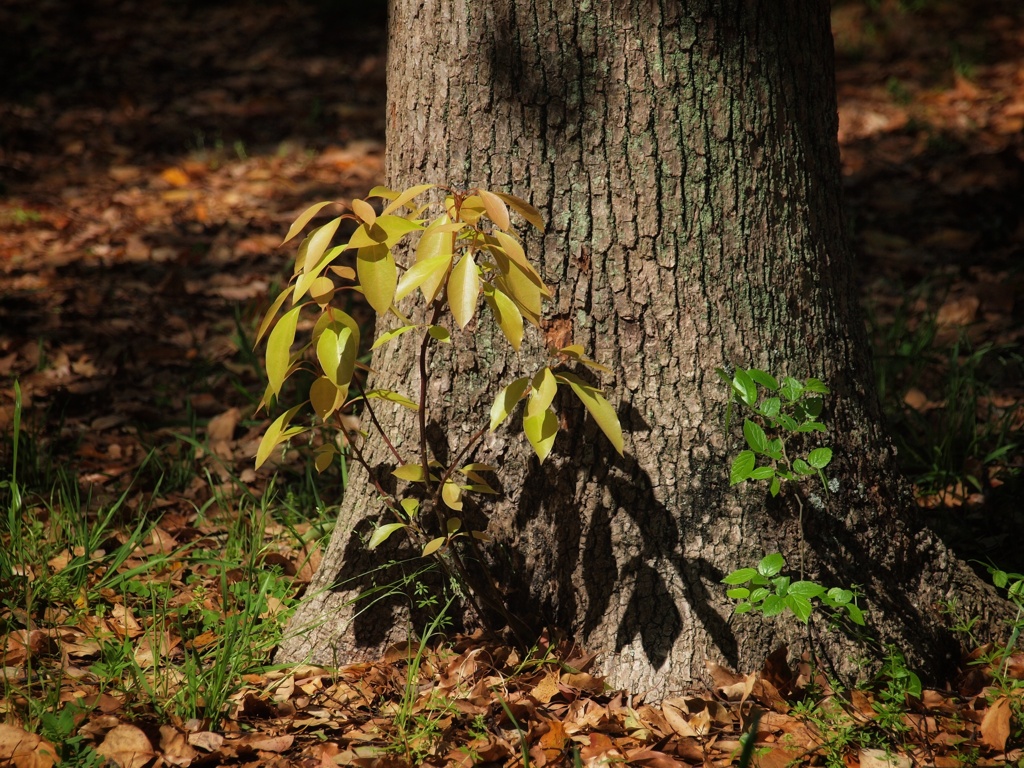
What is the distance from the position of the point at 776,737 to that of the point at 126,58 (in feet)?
21.9

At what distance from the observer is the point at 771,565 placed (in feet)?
5.49

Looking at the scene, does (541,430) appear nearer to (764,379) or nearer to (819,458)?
(764,379)

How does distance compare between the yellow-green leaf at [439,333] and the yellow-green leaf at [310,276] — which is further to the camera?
the yellow-green leaf at [439,333]

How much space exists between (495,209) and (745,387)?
2.07 ft

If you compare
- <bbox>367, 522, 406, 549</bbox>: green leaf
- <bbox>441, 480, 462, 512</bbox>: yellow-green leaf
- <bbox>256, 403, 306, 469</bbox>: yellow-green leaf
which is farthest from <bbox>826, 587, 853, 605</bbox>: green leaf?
<bbox>256, 403, 306, 469</bbox>: yellow-green leaf

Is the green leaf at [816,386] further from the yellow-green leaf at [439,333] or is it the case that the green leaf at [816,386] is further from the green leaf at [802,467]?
the yellow-green leaf at [439,333]

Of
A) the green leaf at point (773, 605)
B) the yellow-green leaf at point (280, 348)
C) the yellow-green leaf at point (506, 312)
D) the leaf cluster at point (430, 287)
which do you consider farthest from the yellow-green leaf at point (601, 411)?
the yellow-green leaf at point (280, 348)

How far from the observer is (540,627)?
1944mm

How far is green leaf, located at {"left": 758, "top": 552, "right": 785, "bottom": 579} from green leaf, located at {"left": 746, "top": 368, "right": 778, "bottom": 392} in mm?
332

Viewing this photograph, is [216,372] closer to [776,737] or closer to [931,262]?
[776,737]

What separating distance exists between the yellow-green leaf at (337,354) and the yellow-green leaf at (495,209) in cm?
34

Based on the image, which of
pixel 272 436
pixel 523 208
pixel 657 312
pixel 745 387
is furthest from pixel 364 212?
pixel 745 387

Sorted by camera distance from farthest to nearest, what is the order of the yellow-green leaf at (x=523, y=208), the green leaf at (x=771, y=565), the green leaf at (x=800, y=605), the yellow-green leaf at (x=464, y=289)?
the green leaf at (x=771, y=565)
the green leaf at (x=800, y=605)
the yellow-green leaf at (x=523, y=208)
the yellow-green leaf at (x=464, y=289)

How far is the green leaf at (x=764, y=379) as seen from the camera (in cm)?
165
